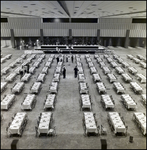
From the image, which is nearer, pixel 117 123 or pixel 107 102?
pixel 117 123

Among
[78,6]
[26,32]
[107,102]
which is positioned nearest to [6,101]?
[107,102]

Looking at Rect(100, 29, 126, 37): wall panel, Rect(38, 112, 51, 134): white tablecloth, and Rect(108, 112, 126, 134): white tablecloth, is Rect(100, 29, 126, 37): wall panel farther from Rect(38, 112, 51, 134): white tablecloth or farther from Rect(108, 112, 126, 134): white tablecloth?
Rect(38, 112, 51, 134): white tablecloth

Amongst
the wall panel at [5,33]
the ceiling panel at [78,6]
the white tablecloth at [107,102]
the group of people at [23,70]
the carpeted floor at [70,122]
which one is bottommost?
the carpeted floor at [70,122]

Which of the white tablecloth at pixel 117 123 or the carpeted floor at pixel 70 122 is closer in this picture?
the carpeted floor at pixel 70 122

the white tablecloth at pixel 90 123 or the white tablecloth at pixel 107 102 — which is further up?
the white tablecloth at pixel 107 102

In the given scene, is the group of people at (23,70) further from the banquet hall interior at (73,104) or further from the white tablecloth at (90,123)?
the white tablecloth at (90,123)

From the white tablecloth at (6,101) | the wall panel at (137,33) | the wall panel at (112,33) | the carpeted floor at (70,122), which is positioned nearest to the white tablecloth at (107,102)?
the carpeted floor at (70,122)

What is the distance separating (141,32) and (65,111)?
31128 millimetres

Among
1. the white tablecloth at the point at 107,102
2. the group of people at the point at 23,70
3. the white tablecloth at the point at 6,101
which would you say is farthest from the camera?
the group of people at the point at 23,70

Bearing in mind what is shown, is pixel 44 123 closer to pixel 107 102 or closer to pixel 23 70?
pixel 107 102

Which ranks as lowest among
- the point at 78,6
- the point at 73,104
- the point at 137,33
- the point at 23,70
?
the point at 73,104

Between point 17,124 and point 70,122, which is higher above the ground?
point 17,124

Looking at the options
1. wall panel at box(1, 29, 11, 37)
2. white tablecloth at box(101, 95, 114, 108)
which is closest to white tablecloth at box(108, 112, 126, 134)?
white tablecloth at box(101, 95, 114, 108)

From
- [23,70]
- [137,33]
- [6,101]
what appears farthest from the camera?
[137,33]
